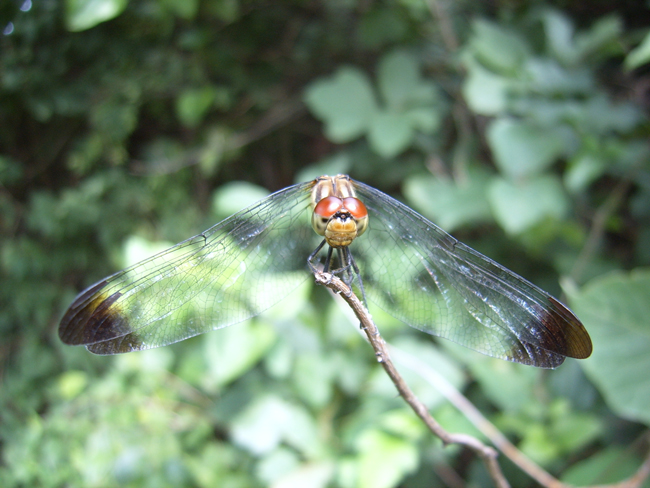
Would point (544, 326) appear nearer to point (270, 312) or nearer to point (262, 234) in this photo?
point (262, 234)

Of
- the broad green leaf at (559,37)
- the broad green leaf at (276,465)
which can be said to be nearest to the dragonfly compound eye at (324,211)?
the broad green leaf at (276,465)

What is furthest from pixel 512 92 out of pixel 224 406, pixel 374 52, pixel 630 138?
pixel 224 406

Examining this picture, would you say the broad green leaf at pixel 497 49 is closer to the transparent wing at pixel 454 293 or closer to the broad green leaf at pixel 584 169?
the broad green leaf at pixel 584 169

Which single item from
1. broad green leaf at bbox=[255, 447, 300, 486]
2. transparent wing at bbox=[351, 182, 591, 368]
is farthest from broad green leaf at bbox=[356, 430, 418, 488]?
transparent wing at bbox=[351, 182, 591, 368]

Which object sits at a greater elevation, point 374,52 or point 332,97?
point 374,52

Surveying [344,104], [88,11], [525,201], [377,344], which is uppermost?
[88,11]

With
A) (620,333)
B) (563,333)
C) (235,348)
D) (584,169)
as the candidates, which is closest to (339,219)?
(563,333)

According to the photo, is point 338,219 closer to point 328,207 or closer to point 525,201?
point 328,207
